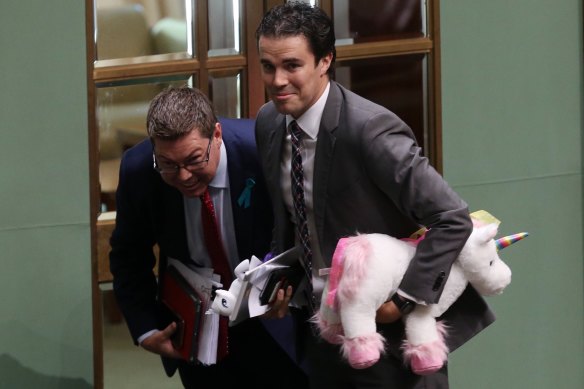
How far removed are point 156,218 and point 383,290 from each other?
0.84m

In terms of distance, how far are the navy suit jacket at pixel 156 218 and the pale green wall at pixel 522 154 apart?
2.94 ft

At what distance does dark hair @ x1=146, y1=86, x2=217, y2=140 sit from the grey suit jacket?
0.24 metres

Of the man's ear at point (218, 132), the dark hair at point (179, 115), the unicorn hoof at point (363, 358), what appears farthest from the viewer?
the man's ear at point (218, 132)

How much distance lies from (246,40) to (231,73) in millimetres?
117

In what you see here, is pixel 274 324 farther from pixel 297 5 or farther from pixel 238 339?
pixel 297 5

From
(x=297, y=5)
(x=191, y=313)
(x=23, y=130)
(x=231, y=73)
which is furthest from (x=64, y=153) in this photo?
(x=297, y=5)

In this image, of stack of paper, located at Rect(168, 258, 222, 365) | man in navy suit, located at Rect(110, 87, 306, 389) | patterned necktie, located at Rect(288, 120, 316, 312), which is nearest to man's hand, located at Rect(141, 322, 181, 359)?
man in navy suit, located at Rect(110, 87, 306, 389)

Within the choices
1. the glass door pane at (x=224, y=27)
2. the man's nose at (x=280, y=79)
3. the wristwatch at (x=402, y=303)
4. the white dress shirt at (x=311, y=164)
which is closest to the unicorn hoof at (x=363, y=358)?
the wristwatch at (x=402, y=303)

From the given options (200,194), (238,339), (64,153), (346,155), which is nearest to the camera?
(346,155)

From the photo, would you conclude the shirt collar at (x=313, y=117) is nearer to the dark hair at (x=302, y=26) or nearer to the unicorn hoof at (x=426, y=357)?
the dark hair at (x=302, y=26)

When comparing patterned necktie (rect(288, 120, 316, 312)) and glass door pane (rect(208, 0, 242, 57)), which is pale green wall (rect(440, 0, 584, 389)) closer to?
glass door pane (rect(208, 0, 242, 57))

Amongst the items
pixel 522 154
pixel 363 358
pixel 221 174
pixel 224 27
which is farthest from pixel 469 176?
pixel 363 358

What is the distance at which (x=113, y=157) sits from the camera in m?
3.67

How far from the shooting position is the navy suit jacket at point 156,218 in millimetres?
2770
